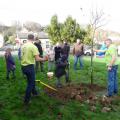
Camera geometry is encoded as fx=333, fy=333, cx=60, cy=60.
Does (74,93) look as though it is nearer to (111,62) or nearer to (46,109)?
(111,62)

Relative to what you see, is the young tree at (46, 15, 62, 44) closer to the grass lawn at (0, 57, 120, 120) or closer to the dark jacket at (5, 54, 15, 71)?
the dark jacket at (5, 54, 15, 71)

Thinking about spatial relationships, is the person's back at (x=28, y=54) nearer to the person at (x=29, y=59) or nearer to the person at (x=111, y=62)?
the person at (x=29, y=59)

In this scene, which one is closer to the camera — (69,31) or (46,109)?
(46,109)

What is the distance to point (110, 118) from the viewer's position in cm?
886

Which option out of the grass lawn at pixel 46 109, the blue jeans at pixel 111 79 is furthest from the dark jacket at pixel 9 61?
the blue jeans at pixel 111 79

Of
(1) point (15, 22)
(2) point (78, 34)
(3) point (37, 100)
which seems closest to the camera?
(3) point (37, 100)

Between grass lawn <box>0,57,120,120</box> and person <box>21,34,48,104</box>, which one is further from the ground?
person <box>21,34,48,104</box>

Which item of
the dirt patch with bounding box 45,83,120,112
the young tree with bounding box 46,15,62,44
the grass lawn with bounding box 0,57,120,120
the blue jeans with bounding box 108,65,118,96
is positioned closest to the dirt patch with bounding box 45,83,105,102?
the dirt patch with bounding box 45,83,120,112

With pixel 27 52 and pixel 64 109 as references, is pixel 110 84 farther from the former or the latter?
pixel 27 52

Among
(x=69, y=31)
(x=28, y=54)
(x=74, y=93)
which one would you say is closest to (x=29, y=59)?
(x=28, y=54)

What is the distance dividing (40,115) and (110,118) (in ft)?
6.11

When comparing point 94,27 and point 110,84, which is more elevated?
point 94,27

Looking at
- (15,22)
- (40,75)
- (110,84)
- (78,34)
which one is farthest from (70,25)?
(15,22)

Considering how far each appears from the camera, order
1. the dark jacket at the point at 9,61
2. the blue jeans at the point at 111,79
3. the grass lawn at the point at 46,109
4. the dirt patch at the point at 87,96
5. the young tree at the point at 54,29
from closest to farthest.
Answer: the grass lawn at the point at 46,109, the dirt patch at the point at 87,96, the blue jeans at the point at 111,79, the dark jacket at the point at 9,61, the young tree at the point at 54,29
